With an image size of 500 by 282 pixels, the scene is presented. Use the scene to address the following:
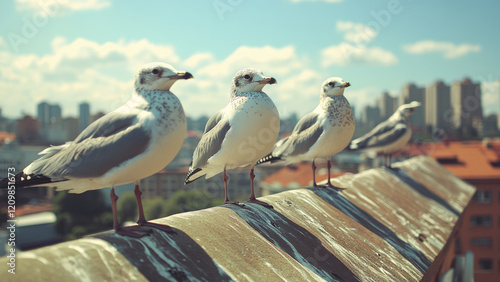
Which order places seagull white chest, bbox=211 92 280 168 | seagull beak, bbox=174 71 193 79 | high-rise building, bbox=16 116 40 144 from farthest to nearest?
high-rise building, bbox=16 116 40 144 < seagull white chest, bbox=211 92 280 168 < seagull beak, bbox=174 71 193 79

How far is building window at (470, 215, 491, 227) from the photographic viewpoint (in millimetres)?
31281

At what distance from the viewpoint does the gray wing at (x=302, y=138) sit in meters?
7.09

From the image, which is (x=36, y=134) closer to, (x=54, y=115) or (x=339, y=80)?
(x=54, y=115)

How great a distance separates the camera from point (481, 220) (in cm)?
3152

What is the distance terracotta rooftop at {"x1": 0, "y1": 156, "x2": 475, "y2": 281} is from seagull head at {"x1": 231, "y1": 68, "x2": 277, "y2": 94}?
1301 mm

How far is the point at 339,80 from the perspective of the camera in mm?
7172

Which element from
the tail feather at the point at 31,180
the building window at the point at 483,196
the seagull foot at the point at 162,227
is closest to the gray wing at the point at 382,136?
the seagull foot at the point at 162,227

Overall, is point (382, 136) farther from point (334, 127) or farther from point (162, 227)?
point (162, 227)

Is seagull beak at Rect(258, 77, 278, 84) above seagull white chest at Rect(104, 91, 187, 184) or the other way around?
above

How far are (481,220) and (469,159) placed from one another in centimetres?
499

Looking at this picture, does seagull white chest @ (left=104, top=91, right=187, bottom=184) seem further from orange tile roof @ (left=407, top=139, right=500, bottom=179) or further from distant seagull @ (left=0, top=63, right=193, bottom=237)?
orange tile roof @ (left=407, top=139, right=500, bottom=179)

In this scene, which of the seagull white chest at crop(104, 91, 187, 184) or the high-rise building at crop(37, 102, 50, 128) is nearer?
the seagull white chest at crop(104, 91, 187, 184)

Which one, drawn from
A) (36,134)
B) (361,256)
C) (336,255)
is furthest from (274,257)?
(36,134)

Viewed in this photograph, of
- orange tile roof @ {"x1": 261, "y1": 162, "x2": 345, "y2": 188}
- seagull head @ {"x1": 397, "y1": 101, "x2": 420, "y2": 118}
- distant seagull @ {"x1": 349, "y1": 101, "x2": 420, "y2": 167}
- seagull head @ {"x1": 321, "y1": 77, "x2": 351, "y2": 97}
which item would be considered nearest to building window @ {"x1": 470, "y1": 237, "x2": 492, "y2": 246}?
orange tile roof @ {"x1": 261, "y1": 162, "x2": 345, "y2": 188}
